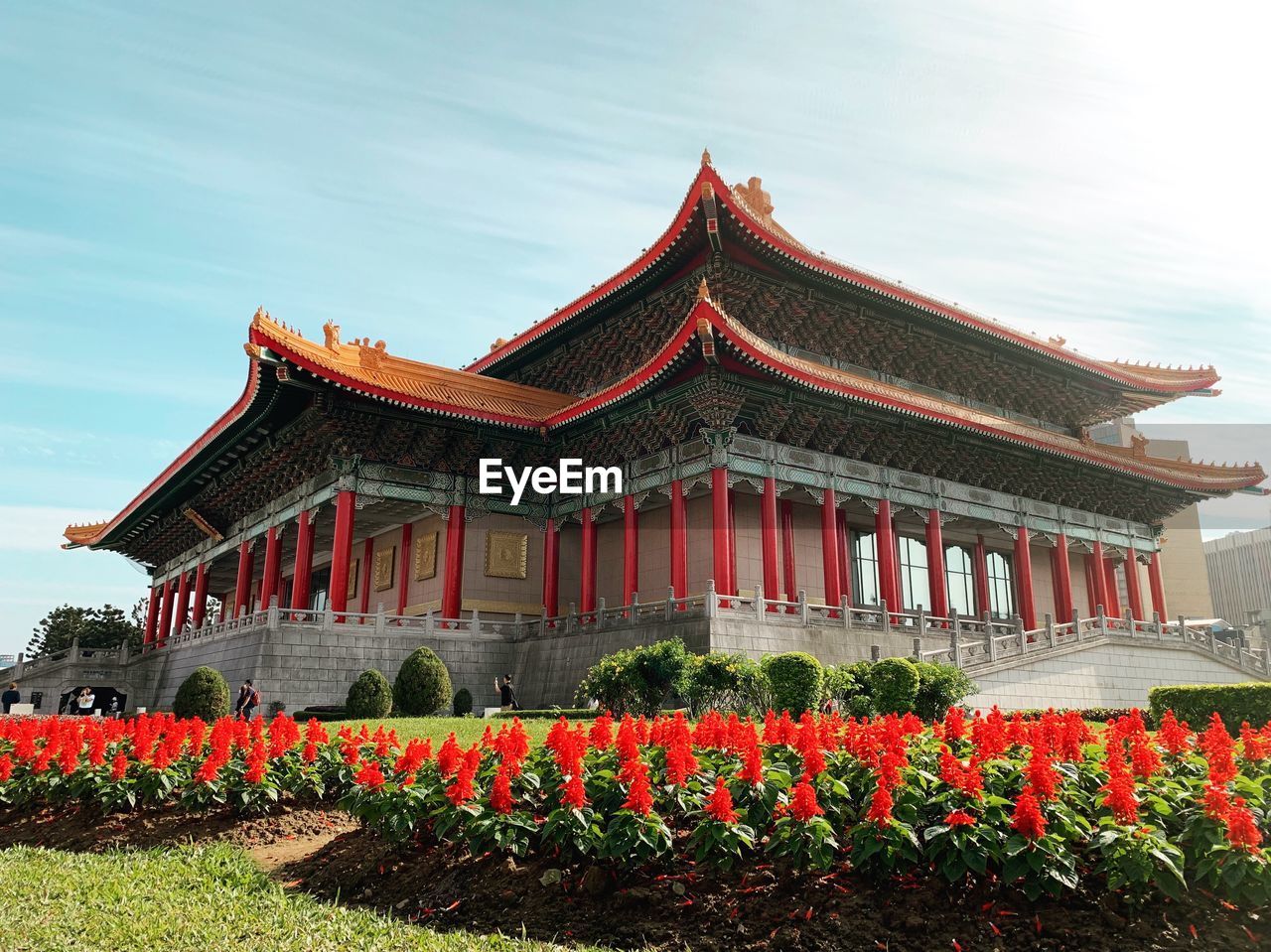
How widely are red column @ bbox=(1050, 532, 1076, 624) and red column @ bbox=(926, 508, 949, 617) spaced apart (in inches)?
196

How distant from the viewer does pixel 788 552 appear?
1041 inches

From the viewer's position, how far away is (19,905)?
6.43 m

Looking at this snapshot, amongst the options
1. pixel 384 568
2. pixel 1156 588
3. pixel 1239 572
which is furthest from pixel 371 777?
pixel 1239 572

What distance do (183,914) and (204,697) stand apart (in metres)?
14.9

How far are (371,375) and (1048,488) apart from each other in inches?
801

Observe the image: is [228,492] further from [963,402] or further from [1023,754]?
[1023,754]

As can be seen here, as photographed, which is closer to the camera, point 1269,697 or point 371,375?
point 1269,697

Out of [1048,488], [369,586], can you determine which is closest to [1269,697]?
[1048,488]

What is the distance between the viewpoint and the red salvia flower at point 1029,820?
17.1ft

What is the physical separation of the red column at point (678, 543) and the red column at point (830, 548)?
364 centimetres

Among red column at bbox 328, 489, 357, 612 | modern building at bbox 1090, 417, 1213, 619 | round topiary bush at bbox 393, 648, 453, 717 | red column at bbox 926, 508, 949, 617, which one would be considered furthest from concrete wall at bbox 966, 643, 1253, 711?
modern building at bbox 1090, 417, 1213, 619

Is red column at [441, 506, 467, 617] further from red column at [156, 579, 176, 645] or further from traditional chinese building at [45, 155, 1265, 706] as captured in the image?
red column at [156, 579, 176, 645]

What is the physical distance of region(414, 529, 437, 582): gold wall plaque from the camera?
1122 inches

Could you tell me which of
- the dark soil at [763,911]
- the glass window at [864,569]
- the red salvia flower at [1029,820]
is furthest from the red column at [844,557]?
the red salvia flower at [1029,820]
